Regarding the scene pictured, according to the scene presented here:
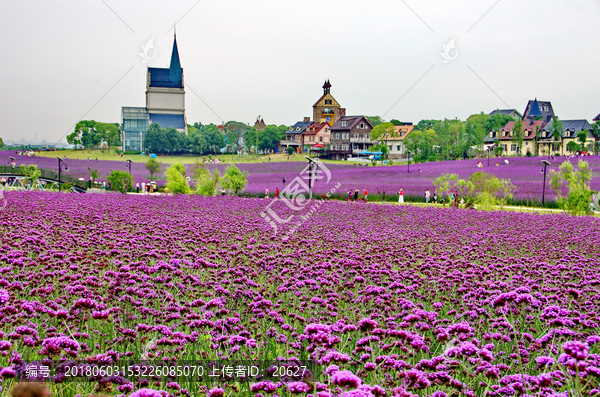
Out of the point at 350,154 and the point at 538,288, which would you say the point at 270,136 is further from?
the point at 538,288

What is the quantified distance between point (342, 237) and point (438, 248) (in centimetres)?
259

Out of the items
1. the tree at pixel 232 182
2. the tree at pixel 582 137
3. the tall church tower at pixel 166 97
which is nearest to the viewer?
the tree at pixel 232 182

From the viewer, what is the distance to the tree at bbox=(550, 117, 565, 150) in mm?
91812

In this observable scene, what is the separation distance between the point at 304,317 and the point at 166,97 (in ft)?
521

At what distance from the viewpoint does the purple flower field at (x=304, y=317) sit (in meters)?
3.95

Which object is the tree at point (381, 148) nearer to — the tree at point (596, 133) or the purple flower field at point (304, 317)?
the tree at point (596, 133)

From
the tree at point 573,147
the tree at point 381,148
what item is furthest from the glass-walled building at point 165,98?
the tree at point 573,147

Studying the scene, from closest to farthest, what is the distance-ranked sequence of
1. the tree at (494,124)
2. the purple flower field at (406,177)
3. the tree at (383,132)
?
the purple flower field at (406,177)
the tree at (383,132)
the tree at (494,124)

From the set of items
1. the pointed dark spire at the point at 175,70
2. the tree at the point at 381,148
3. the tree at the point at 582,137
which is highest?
the pointed dark spire at the point at 175,70

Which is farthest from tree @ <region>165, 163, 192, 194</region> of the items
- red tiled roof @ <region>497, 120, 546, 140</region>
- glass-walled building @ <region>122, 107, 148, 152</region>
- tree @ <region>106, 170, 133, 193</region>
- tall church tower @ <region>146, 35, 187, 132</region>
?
tall church tower @ <region>146, 35, 187, 132</region>

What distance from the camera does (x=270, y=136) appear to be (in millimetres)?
126375

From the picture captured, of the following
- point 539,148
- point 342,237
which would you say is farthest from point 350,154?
point 342,237

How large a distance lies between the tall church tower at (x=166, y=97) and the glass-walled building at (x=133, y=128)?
20.4 feet

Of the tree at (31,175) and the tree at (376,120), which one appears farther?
the tree at (376,120)
